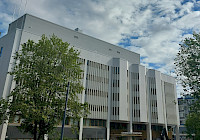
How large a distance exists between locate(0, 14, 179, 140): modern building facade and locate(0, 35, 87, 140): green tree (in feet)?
44.9

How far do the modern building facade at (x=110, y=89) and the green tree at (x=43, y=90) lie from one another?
13688mm

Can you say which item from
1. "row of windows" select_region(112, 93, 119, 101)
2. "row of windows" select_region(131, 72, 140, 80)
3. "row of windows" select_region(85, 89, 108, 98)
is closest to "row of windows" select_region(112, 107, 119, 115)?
"row of windows" select_region(112, 93, 119, 101)

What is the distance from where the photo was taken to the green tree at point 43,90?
1934cm

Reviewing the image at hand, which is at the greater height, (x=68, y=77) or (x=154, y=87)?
(x=154, y=87)

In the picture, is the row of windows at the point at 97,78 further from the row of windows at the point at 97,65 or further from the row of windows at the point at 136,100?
the row of windows at the point at 136,100

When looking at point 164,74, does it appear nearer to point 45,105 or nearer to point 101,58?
point 101,58

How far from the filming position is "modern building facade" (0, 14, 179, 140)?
128 feet

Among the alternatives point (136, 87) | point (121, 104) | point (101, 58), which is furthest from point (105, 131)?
point (101, 58)

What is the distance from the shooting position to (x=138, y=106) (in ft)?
153

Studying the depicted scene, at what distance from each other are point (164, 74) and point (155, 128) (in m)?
17.5

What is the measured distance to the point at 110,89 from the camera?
4497 cm

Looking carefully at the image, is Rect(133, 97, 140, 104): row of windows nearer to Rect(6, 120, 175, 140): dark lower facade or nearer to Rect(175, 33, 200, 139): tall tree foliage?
Rect(6, 120, 175, 140): dark lower facade

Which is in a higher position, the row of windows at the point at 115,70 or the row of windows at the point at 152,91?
the row of windows at the point at 115,70

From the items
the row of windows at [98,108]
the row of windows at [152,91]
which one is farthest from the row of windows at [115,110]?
the row of windows at [152,91]
